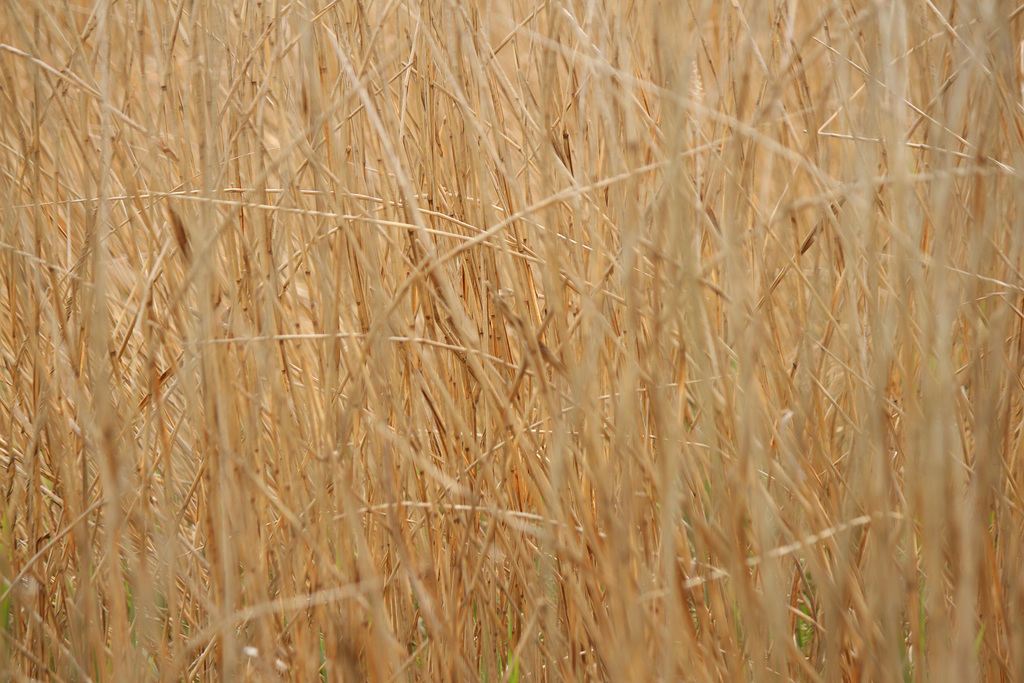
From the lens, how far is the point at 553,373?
0.84m

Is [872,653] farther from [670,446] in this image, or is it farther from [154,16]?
[154,16]

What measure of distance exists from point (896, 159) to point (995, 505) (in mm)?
490

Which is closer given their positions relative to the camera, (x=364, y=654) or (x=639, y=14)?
(x=364, y=654)

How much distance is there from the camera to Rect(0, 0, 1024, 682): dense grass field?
500 millimetres

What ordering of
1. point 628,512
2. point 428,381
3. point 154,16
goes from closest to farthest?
point 628,512
point 154,16
point 428,381

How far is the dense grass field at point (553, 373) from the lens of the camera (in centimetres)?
50

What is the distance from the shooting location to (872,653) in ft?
1.67

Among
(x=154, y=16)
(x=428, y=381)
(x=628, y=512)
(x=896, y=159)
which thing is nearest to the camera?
(x=896, y=159)

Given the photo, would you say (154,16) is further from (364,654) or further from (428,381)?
(364,654)

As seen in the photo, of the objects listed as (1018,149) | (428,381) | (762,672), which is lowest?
(762,672)

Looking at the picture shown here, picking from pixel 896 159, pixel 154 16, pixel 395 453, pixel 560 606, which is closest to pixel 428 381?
pixel 395 453

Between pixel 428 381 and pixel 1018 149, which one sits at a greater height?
pixel 1018 149

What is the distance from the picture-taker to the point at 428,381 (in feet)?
2.86

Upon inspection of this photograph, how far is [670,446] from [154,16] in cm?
59
